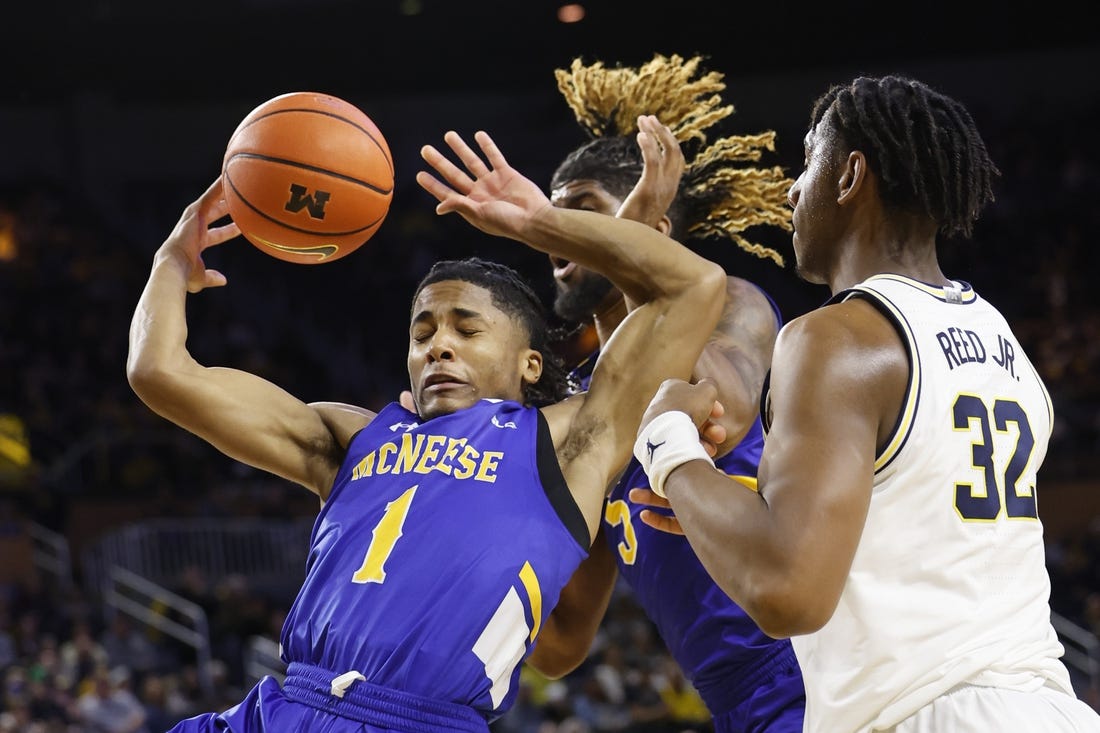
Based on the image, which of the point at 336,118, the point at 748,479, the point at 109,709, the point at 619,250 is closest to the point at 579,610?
the point at 748,479

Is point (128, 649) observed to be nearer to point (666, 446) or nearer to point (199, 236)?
point (199, 236)

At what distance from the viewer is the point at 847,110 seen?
2.67 metres

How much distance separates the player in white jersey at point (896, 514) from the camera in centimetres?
220

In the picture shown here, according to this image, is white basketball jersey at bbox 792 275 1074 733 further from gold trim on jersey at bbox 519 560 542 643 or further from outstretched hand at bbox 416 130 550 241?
outstretched hand at bbox 416 130 550 241

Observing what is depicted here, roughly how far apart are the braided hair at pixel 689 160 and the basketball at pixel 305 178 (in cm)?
95

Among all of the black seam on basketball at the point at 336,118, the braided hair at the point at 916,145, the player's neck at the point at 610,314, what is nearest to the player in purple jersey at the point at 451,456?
the black seam on basketball at the point at 336,118

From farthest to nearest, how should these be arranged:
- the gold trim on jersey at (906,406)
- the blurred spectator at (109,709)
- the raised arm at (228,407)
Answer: the blurred spectator at (109,709) → the raised arm at (228,407) → the gold trim on jersey at (906,406)

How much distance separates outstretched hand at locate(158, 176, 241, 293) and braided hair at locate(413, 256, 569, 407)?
60 cm

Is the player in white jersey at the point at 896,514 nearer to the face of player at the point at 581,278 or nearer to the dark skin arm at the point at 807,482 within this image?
the dark skin arm at the point at 807,482

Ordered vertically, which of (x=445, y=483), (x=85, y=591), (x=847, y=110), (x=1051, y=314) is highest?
(x=847, y=110)

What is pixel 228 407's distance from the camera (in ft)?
11.0

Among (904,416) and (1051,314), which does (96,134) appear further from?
(904,416)

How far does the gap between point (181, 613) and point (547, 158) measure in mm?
9296

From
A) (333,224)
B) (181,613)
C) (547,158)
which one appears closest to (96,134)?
(547,158)
